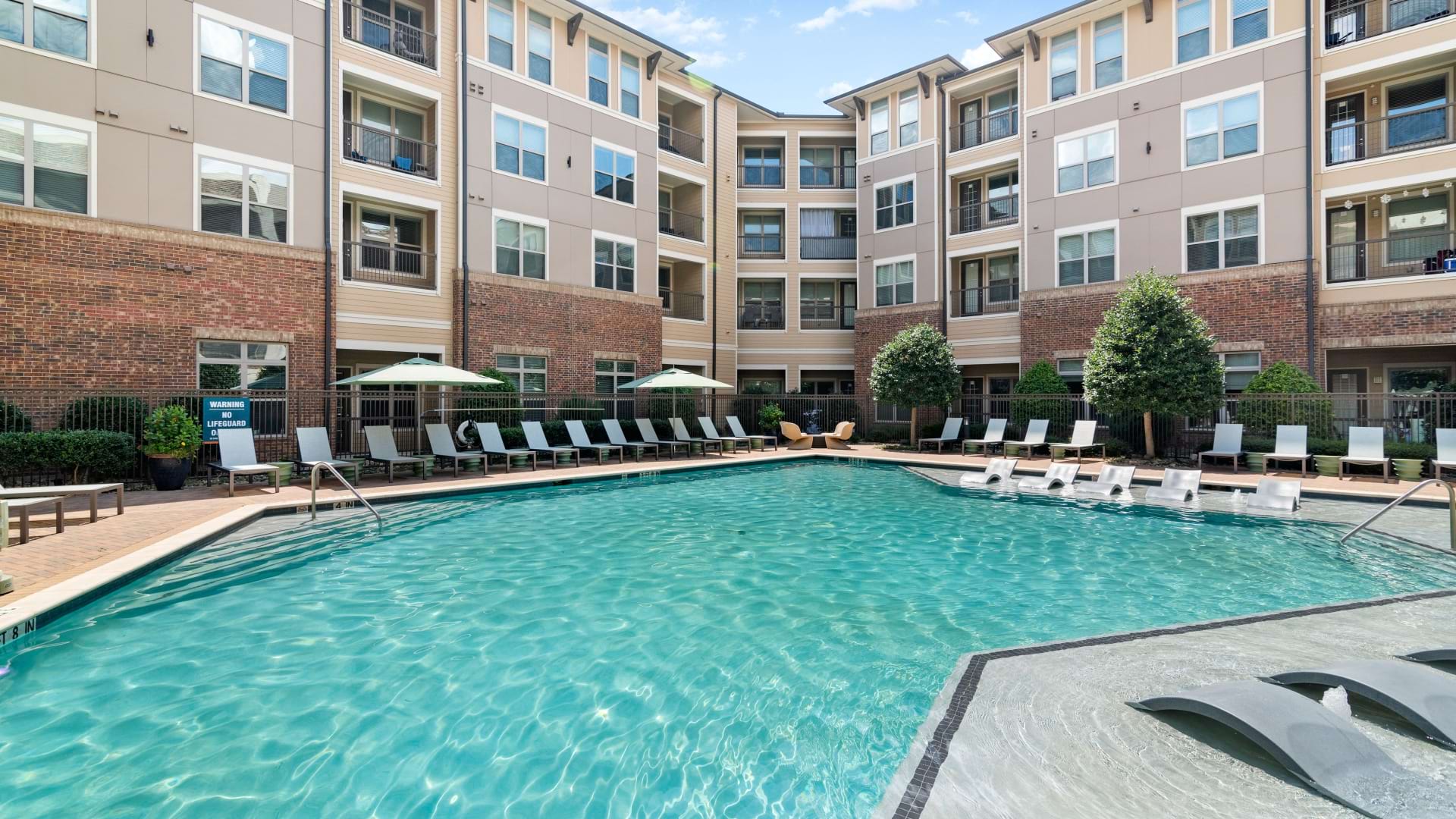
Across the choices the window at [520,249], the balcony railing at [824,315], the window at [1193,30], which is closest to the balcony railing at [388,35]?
the window at [520,249]

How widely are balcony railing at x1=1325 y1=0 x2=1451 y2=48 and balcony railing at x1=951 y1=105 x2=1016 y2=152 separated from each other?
305 inches

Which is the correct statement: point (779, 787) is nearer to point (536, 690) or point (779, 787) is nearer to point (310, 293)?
point (536, 690)

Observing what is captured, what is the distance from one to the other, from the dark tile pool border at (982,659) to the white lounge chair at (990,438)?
12843 mm

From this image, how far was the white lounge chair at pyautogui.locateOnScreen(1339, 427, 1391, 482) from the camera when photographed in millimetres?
13594

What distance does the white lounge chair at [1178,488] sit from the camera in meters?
11.8

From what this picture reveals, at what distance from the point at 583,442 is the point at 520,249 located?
235 inches

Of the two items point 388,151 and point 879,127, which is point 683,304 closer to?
point 879,127

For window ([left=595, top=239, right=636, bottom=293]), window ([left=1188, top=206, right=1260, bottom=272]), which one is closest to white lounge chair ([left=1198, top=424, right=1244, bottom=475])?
window ([left=1188, top=206, right=1260, bottom=272])

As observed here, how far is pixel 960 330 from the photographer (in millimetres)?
23344

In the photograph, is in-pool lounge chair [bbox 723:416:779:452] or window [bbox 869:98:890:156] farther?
window [bbox 869:98:890:156]

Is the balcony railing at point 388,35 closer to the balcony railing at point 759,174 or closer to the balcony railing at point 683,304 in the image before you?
the balcony railing at point 683,304

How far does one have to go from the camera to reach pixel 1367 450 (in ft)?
45.6

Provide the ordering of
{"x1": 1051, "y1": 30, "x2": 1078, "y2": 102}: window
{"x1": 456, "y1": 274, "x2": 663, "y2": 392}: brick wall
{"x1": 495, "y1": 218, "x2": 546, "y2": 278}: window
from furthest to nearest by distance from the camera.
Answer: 1. {"x1": 1051, "y1": 30, "x2": 1078, "y2": 102}: window
2. {"x1": 495, "y1": 218, "x2": 546, "y2": 278}: window
3. {"x1": 456, "y1": 274, "x2": 663, "y2": 392}: brick wall

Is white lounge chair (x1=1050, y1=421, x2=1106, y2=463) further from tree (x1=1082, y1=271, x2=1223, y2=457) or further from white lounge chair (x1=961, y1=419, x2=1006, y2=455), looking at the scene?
white lounge chair (x1=961, y1=419, x2=1006, y2=455)
